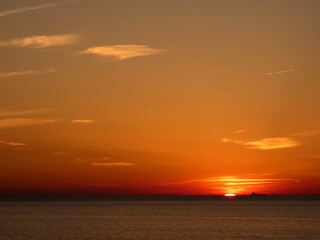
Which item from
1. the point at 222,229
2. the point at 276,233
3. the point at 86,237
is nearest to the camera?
the point at 86,237

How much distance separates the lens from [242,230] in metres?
93.3

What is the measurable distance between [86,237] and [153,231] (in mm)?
15109

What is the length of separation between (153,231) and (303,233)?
25.8m

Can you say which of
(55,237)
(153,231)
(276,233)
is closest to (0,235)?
(55,237)

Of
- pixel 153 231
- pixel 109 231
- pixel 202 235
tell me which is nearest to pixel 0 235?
pixel 109 231

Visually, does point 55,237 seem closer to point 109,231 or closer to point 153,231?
point 109,231

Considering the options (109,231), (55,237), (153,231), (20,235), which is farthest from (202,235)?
(20,235)

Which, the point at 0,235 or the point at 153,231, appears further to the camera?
the point at 153,231

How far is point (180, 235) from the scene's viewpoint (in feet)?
278

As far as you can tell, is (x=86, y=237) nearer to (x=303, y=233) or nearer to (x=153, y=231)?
(x=153, y=231)

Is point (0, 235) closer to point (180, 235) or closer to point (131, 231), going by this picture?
point (131, 231)

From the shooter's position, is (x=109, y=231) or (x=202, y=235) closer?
(x=202, y=235)

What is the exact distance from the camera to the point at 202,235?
8412 centimetres

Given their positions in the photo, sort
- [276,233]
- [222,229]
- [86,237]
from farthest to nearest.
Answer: [222,229]
[276,233]
[86,237]
